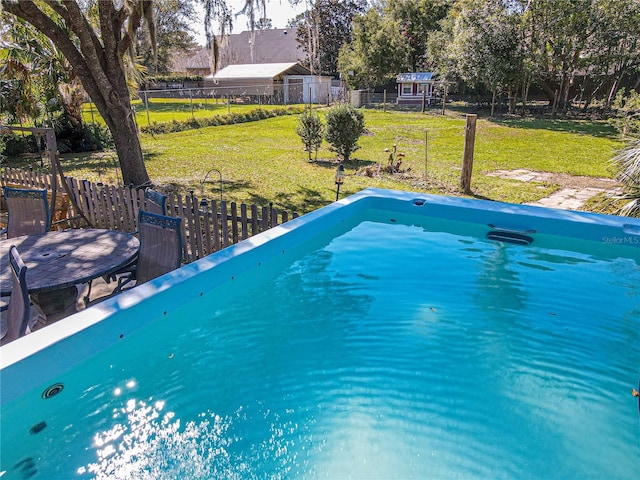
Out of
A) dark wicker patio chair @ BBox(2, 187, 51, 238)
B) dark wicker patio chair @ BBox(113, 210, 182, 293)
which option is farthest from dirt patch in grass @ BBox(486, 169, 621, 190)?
dark wicker patio chair @ BBox(2, 187, 51, 238)

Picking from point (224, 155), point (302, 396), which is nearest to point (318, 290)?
point (302, 396)

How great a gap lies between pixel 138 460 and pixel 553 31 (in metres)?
24.0

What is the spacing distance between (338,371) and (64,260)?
2388mm

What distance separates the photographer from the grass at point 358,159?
30.2 ft

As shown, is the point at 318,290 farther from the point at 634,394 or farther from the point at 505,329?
the point at 634,394

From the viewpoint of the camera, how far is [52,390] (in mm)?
2893

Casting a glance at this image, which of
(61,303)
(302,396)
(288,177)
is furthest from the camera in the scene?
(288,177)

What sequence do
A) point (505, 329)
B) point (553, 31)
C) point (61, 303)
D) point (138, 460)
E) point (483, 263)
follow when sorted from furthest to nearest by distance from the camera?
point (553, 31)
point (483, 263)
point (505, 329)
point (61, 303)
point (138, 460)

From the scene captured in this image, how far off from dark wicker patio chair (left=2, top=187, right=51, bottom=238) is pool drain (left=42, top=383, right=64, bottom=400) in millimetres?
2360

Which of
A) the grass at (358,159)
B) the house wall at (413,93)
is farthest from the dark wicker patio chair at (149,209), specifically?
the house wall at (413,93)

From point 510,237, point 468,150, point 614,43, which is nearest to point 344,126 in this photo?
point 468,150

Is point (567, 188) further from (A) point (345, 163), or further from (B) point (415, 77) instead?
(B) point (415, 77)

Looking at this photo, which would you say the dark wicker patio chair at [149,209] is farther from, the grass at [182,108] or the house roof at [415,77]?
the house roof at [415,77]

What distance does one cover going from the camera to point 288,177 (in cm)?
1036
